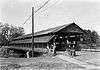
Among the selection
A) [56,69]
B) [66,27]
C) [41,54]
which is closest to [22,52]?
[41,54]

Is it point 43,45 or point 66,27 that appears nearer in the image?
point 66,27

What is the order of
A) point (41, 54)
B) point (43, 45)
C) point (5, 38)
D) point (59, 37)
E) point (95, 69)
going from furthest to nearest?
point (5, 38) < point (43, 45) < point (59, 37) < point (41, 54) < point (95, 69)

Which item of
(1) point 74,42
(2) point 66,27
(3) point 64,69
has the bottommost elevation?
(3) point 64,69

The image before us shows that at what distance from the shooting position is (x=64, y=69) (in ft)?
39.5

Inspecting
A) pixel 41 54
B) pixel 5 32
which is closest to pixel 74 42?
pixel 41 54

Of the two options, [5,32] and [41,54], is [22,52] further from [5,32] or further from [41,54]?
[5,32]

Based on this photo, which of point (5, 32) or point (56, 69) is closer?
point (56, 69)

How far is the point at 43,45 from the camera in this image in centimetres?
3303

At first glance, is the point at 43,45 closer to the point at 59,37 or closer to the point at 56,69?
the point at 59,37

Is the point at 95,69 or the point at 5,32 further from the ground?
the point at 5,32

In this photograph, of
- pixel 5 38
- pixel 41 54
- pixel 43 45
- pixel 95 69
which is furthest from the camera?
pixel 5 38

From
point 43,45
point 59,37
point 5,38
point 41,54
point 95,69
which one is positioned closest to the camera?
point 95,69

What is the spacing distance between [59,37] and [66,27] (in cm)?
248

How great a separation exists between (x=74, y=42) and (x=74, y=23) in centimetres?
387
